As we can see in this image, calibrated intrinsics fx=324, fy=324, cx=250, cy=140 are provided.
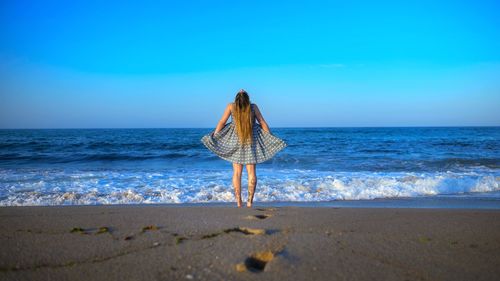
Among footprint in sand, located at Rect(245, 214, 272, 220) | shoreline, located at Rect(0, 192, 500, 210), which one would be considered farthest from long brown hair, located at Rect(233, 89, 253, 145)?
shoreline, located at Rect(0, 192, 500, 210)

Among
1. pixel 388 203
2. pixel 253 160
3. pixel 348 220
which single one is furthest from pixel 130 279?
pixel 388 203

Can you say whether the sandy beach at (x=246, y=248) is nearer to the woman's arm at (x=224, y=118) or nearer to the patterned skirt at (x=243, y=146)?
the patterned skirt at (x=243, y=146)

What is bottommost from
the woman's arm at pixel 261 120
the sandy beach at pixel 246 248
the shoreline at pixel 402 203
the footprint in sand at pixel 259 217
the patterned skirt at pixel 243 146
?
the shoreline at pixel 402 203

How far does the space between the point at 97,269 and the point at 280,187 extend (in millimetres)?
5970

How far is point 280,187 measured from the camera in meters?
7.83

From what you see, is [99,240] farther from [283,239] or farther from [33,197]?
[33,197]

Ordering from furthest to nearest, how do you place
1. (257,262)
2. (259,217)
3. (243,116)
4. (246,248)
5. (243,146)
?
1. (243,146)
2. (243,116)
3. (259,217)
4. (246,248)
5. (257,262)

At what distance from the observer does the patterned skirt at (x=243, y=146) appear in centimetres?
459

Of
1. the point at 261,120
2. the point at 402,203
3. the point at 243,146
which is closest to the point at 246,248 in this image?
the point at 243,146

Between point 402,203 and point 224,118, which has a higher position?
point 224,118

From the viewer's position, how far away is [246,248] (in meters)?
2.44

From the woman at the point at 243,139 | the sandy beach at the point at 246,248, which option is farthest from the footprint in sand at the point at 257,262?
the woman at the point at 243,139

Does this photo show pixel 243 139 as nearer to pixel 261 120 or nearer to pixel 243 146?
pixel 243 146

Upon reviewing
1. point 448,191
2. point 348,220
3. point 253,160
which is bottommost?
point 448,191
